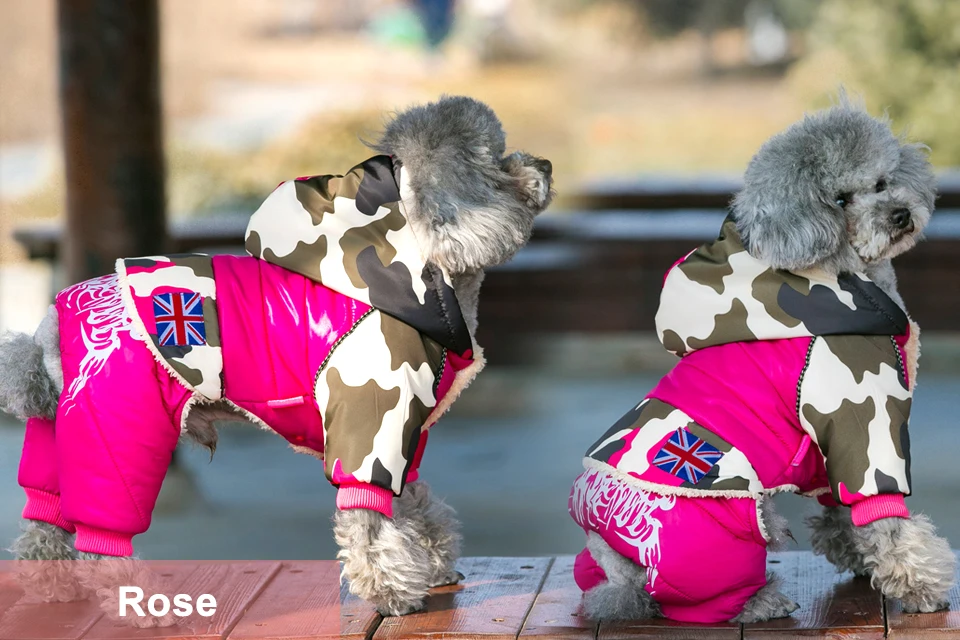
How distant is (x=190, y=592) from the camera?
2.49m

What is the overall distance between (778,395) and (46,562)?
151cm

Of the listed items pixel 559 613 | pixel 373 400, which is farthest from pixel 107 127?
pixel 559 613

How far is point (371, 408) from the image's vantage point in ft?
7.18

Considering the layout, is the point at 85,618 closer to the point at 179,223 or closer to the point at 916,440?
the point at 916,440

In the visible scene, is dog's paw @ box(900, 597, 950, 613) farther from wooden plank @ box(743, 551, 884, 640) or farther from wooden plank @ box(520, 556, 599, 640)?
wooden plank @ box(520, 556, 599, 640)

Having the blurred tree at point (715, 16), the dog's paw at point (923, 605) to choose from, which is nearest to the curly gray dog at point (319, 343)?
the dog's paw at point (923, 605)

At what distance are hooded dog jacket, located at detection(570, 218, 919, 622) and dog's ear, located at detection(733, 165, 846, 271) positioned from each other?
0.06 metres

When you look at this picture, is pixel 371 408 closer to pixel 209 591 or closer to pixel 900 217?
pixel 209 591

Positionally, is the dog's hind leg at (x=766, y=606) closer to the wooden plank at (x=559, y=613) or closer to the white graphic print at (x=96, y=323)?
the wooden plank at (x=559, y=613)

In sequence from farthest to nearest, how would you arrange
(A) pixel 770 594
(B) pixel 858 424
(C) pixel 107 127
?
(C) pixel 107 127 < (A) pixel 770 594 < (B) pixel 858 424

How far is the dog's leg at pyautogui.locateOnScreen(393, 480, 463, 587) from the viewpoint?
98.4 inches

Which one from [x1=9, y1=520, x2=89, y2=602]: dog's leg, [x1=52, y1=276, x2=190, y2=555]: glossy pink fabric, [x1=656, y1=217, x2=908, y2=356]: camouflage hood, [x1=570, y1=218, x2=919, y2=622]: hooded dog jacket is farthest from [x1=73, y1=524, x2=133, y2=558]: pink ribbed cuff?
[x1=656, y1=217, x2=908, y2=356]: camouflage hood

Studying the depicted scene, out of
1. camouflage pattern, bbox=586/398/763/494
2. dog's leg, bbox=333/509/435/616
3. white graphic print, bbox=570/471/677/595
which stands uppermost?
camouflage pattern, bbox=586/398/763/494

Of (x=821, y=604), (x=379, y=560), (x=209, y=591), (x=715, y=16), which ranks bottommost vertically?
(x=209, y=591)
